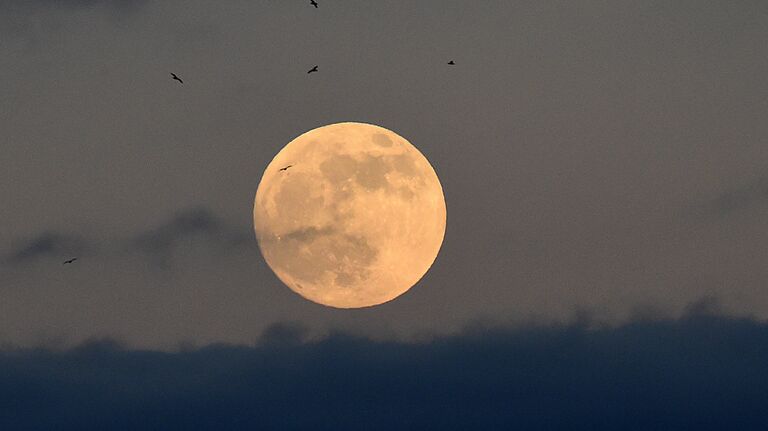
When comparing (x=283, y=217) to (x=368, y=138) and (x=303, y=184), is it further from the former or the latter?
(x=368, y=138)

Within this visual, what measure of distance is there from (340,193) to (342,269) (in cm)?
671

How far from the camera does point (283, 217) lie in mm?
113812

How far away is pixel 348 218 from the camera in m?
112

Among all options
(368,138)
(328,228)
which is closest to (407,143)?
(368,138)

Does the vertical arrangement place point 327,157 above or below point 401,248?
above

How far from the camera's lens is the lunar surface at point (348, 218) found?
370 ft

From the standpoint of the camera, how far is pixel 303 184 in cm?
11331

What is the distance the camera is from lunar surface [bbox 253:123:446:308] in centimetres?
11262

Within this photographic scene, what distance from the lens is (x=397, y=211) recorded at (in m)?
Answer: 114

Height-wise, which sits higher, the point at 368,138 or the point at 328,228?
the point at 368,138

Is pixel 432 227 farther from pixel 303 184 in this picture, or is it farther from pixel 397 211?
pixel 303 184

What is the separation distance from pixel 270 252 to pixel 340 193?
8972mm

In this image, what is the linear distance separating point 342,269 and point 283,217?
6.98 meters

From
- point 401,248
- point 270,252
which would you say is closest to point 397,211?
point 401,248
